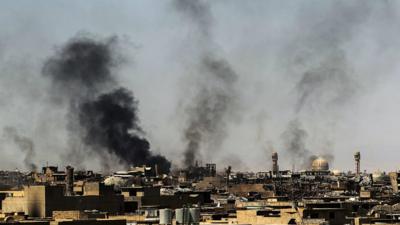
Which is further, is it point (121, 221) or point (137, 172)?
point (137, 172)

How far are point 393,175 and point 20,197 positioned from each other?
10159 centimetres

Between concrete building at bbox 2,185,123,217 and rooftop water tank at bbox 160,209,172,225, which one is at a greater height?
concrete building at bbox 2,185,123,217

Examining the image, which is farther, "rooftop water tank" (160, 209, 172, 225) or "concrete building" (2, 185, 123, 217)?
"concrete building" (2, 185, 123, 217)

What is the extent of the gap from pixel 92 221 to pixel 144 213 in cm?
2348

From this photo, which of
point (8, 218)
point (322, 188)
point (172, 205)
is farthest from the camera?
point (322, 188)

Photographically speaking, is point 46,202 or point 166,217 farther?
point 46,202

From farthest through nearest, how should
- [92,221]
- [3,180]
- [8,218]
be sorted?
[3,180], [8,218], [92,221]

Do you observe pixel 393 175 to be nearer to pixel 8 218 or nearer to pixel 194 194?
pixel 194 194

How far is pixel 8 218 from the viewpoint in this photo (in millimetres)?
78625

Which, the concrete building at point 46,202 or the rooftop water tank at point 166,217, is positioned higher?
the concrete building at point 46,202

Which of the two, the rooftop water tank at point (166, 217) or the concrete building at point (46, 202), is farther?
the concrete building at point (46, 202)

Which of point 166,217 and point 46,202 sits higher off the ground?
point 46,202

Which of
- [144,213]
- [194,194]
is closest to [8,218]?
[144,213]

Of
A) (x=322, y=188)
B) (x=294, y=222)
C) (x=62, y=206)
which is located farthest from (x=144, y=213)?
(x=322, y=188)
